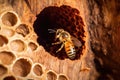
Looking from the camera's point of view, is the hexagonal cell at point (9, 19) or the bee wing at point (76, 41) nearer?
the hexagonal cell at point (9, 19)

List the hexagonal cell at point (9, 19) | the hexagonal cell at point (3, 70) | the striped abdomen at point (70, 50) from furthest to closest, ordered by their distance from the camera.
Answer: the striped abdomen at point (70, 50) → the hexagonal cell at point (9, 19) → the hexagonal cell at point (3, 70)

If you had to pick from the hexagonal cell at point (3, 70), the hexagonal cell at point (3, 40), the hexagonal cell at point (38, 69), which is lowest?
the hexagonal cell at point (38, 69)

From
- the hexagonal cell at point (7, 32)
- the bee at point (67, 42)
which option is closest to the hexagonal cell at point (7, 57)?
the hexagonal cell at point (7, 32)

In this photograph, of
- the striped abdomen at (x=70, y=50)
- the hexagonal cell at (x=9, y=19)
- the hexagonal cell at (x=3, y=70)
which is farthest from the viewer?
the striped abdomen at (x=70, y=50)

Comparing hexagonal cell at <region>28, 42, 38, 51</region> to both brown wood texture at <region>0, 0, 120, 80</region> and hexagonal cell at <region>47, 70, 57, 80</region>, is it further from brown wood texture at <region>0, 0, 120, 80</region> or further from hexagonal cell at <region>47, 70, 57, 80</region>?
hexagonal cell at <region>47, 70, 57, 80</region>

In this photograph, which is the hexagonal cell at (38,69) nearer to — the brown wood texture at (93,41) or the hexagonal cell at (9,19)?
the brown wood texture at (93,41)
